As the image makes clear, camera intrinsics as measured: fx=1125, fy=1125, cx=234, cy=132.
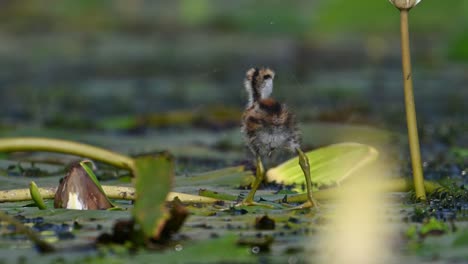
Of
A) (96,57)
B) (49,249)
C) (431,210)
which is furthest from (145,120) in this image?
(96,57)

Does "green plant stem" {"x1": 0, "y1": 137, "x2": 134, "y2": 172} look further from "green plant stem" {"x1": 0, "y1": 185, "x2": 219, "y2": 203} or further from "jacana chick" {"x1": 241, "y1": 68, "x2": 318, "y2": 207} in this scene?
"green plant stem" {"x1": 0, "y1": 185, "x2": 219, "y2": 203}

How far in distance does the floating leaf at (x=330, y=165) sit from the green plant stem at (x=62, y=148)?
1.61 m

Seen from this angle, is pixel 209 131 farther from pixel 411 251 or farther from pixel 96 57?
pixel 96 57

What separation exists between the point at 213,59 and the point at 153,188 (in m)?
10.8

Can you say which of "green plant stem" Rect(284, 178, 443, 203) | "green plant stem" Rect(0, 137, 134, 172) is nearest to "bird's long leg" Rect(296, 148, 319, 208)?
"green plant stem" Rect(284, 178, 443, 203)

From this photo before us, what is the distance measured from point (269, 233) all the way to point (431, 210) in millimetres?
796

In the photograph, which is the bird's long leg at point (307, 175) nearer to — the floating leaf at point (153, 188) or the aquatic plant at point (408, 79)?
the aquatic plant at point (408, 79)

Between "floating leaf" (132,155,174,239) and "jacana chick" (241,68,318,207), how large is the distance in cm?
78

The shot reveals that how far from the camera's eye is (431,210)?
407 centimetres

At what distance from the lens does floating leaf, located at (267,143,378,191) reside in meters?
4.94

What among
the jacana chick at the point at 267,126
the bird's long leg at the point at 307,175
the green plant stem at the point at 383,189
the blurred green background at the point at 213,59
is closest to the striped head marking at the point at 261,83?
the jacana chick at the point at 267,126

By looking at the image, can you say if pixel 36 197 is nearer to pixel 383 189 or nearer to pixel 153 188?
pixel 153 188

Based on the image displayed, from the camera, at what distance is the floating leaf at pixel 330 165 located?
4.94m

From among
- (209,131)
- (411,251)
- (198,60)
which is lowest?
(411,251)
